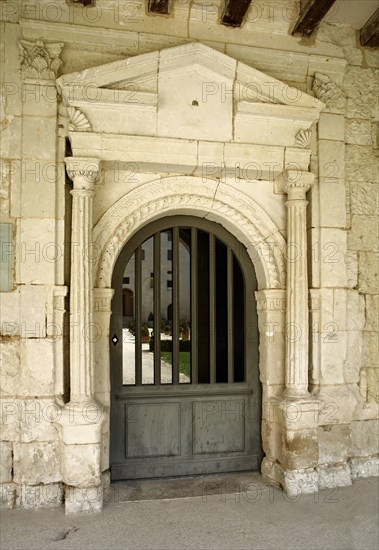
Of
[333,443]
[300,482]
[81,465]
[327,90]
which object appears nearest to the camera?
[81,465]

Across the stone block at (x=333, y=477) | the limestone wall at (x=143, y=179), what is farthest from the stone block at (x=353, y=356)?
the stone block at (x=333, y=477)

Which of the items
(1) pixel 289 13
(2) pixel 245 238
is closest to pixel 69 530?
(2) pixel 245 238

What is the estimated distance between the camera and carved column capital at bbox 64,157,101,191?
11.4 ft

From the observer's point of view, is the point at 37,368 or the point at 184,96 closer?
the point at 37,368

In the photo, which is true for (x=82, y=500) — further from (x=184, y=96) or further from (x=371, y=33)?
(x=371, y=33)

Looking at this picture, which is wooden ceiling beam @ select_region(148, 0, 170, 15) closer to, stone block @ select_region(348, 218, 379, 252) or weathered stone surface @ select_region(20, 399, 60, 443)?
stone block @ select_region(348, 218, 379, 252)

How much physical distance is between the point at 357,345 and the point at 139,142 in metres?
2.46

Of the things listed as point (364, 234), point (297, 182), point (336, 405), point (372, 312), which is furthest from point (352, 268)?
point (336, 405)

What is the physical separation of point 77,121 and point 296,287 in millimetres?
2109

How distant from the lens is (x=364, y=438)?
160 inches

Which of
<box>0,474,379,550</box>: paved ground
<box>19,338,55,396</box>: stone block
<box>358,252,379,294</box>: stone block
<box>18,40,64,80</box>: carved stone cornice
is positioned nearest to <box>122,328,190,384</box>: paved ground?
<box>19,338,55,396</box>: stone block

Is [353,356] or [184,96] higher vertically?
[184,96]

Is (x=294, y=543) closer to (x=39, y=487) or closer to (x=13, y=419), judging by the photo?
(x=39, y=487)

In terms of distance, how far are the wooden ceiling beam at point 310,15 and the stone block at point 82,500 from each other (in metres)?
3.91
